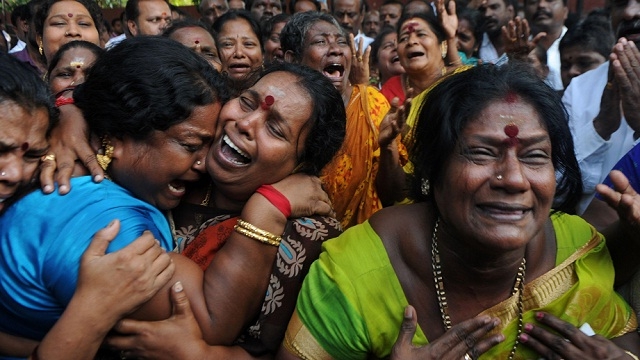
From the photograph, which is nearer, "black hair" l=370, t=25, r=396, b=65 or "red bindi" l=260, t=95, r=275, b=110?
"red bindi" l=260, t=95, r=275, b=110

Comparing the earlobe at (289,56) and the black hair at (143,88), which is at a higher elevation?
the black hair at (143,88)

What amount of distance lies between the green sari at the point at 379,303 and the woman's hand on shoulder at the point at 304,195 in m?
0.22

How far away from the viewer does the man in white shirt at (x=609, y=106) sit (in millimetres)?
3020

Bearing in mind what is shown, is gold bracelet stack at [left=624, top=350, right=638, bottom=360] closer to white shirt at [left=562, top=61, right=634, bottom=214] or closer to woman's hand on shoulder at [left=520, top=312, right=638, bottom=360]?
woman's hand on shoulder at [left=520, top=312, right=638, bottom=360]

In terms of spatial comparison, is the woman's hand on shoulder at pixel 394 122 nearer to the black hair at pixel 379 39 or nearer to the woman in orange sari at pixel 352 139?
the woman in orange sari at pixel 352 139

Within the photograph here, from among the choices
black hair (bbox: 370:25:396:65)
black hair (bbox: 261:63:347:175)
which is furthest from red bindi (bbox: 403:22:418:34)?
black hair (bbox: 261:63:347:175)

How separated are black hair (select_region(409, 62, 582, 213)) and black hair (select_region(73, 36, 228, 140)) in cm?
81

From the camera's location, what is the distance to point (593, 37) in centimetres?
457

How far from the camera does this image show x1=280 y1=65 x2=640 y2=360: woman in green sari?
1.91m

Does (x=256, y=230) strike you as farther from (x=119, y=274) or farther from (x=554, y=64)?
(x=554, y=64)

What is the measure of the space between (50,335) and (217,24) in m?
3.53

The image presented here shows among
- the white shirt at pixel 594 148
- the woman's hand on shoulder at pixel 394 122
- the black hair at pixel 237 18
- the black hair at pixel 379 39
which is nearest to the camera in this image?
the woman's hand on shoulder at pixel 394 122

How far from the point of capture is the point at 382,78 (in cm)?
587

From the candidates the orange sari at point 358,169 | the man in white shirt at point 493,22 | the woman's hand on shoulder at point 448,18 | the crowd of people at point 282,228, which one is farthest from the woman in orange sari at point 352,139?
the man in white shirt at point 493,22
